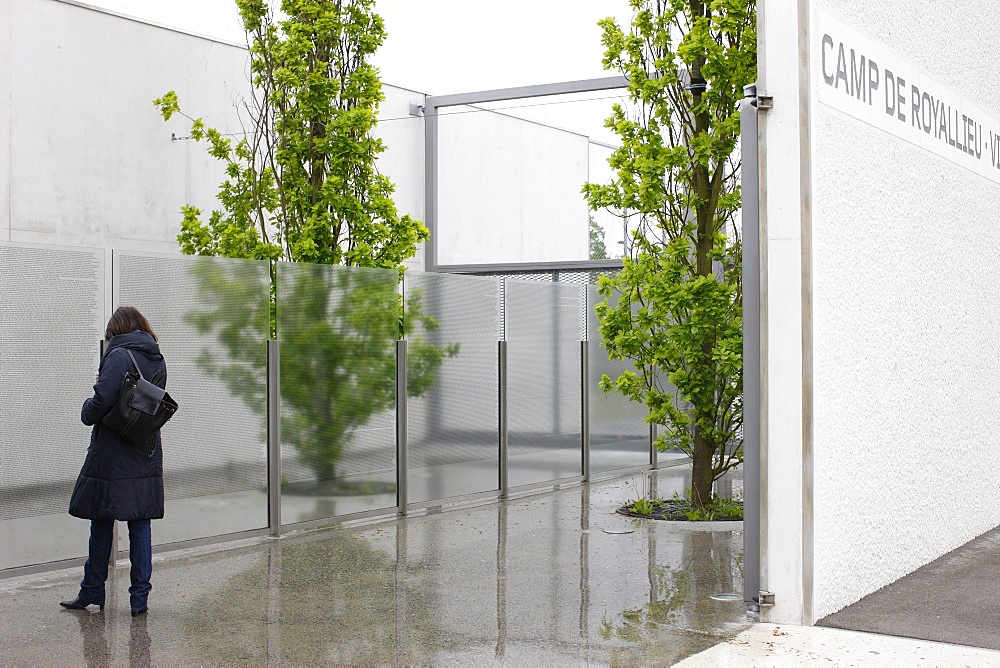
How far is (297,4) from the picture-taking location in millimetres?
12305

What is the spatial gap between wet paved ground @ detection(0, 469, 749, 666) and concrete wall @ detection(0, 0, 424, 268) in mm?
6652

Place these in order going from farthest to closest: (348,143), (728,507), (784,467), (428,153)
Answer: (428,153), (348,143), (728,507), (784,467)

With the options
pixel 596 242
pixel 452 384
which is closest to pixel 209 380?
pixel 452 384

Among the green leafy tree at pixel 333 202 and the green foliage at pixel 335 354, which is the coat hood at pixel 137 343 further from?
the green leafy tree at pixel 333 202

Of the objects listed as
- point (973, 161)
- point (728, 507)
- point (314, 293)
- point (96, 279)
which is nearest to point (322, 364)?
point (314, 293)

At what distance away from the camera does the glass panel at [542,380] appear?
1311cm

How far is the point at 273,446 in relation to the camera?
10.1 meters

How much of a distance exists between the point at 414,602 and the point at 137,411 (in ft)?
6.90

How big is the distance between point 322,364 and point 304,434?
668 mm

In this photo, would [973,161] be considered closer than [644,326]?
Yes

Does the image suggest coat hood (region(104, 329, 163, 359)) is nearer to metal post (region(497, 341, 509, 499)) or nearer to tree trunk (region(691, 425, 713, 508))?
tree trunk (region(691, 425, 713, 508))

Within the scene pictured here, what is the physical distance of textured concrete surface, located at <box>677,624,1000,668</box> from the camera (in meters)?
5.96

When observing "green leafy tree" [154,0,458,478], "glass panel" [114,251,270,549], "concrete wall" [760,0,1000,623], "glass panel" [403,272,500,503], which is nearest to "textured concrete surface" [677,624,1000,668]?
"concrete wall" [760,0,1000,623]

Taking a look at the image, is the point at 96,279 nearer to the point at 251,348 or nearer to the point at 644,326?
the point at 251,348
